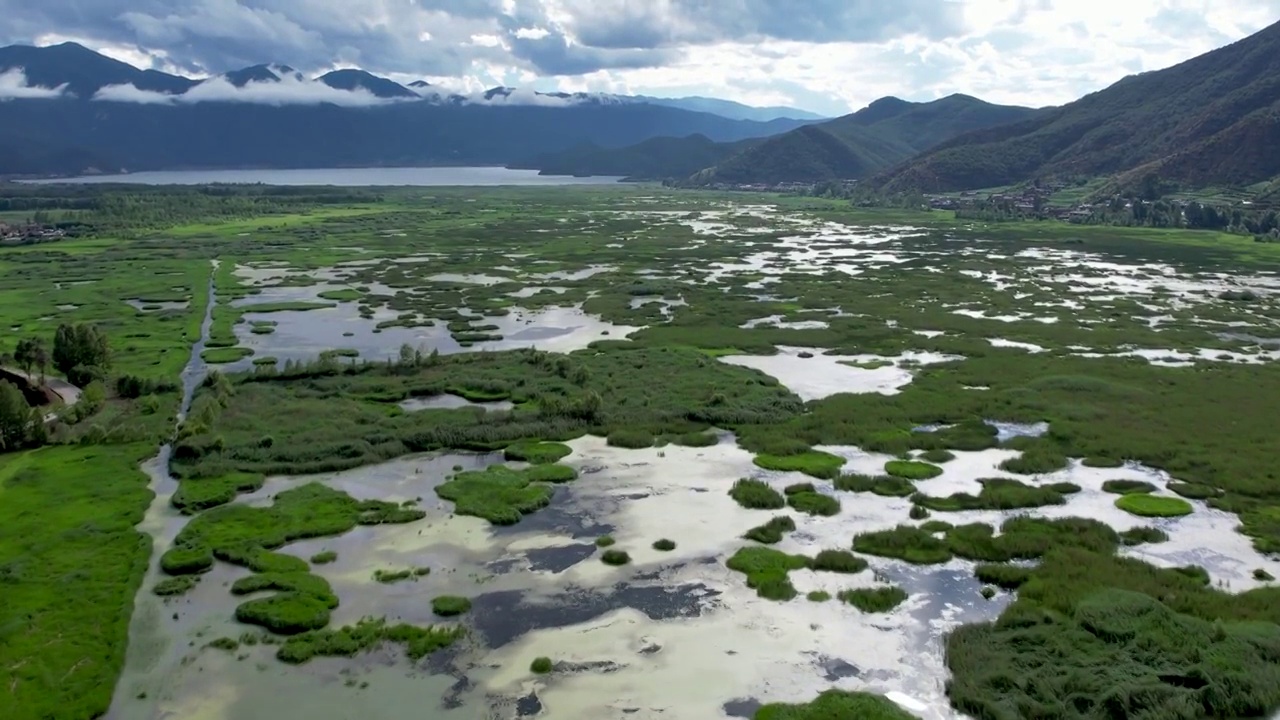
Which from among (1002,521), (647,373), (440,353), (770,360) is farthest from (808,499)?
(440,353)

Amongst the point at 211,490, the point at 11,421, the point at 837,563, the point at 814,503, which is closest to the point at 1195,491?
the point at 814,503

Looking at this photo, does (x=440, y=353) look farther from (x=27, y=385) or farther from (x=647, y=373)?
(x=27, y=385)

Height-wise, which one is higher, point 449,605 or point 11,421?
point 11,421

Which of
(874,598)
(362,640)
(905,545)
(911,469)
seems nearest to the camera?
(362,640)

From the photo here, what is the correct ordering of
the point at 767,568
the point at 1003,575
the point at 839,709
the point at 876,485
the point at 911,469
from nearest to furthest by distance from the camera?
the point at 839,709 → the point at 1003,575 → the point at 767,568 → the point at 876,485 → the point at 911,469

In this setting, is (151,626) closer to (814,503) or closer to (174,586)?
(174,586)

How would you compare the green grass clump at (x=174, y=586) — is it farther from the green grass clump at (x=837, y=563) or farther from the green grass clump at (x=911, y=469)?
the green grass clump at (x=911, y=469)
